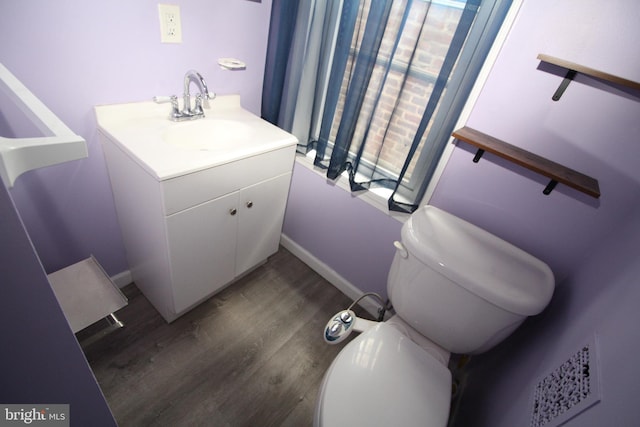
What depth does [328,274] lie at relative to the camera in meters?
1.82

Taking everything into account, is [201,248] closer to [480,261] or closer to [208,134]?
[208,134]

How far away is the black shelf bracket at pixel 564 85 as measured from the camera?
884 mm

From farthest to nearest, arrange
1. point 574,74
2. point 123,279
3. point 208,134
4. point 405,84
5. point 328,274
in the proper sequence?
1. point 328,274
2. point 123,279
3. point 208,134
4. point 405,84
5. point 574,74

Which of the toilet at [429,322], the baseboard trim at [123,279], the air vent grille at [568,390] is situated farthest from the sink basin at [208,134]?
the air vent grille at [568,390]

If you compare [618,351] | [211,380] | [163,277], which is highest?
[618,351]

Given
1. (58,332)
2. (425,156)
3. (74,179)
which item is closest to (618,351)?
(425,156)

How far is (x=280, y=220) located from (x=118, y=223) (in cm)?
78

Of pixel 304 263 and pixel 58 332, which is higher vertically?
pixel 58 332

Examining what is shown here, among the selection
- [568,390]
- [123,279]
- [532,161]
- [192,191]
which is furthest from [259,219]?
[568,390]

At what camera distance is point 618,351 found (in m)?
0.59

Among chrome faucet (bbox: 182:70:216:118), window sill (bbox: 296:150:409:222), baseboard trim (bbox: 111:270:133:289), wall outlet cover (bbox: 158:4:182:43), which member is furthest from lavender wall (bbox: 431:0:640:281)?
baseboard trim (bbox: 111:270:133:289)

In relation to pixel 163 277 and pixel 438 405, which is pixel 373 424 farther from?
pixel 163 277

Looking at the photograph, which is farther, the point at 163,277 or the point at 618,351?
the point at 163,277

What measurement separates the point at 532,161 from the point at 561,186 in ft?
0.44
